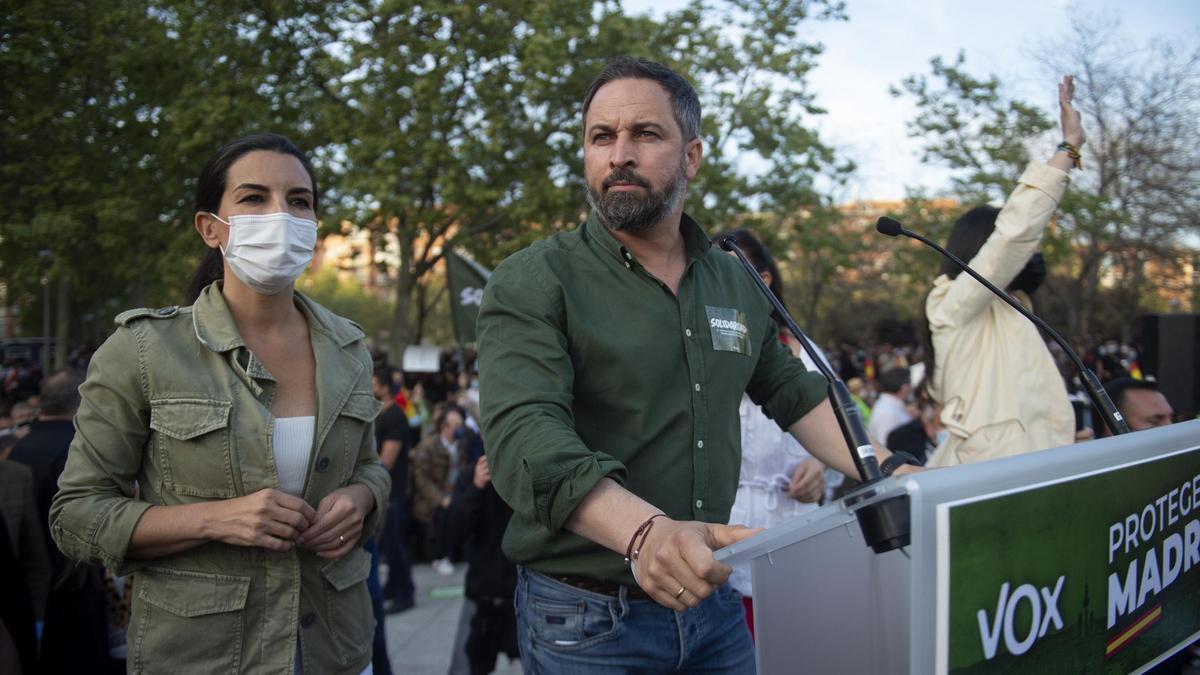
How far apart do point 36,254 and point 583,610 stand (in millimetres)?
15829

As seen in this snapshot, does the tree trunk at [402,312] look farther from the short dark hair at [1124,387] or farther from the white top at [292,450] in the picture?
Result: the white top at [292,450]

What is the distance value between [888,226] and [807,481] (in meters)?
1.48

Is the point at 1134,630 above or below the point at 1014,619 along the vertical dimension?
below

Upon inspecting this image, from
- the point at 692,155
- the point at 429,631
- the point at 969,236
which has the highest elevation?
the point at 692,155

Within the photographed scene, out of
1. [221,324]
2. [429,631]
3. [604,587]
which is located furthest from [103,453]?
[429,631]

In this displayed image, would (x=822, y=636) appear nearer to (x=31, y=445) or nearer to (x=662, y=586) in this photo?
(x=662, y=586)

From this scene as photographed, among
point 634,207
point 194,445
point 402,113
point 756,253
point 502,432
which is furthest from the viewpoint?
point 402,113

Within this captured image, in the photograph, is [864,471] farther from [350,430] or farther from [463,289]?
[463,289]

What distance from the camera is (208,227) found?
261 centimetres

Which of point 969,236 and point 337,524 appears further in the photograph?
point 969,236

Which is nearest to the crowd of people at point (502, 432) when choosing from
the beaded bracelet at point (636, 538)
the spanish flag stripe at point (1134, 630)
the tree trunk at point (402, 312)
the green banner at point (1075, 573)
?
the beaded bracelet at point (636, 538)

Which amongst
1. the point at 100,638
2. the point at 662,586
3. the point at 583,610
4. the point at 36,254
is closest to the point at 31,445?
the point at 100,638

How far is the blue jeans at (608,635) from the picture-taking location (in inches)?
79.9

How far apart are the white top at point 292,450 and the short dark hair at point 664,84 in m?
1.09
